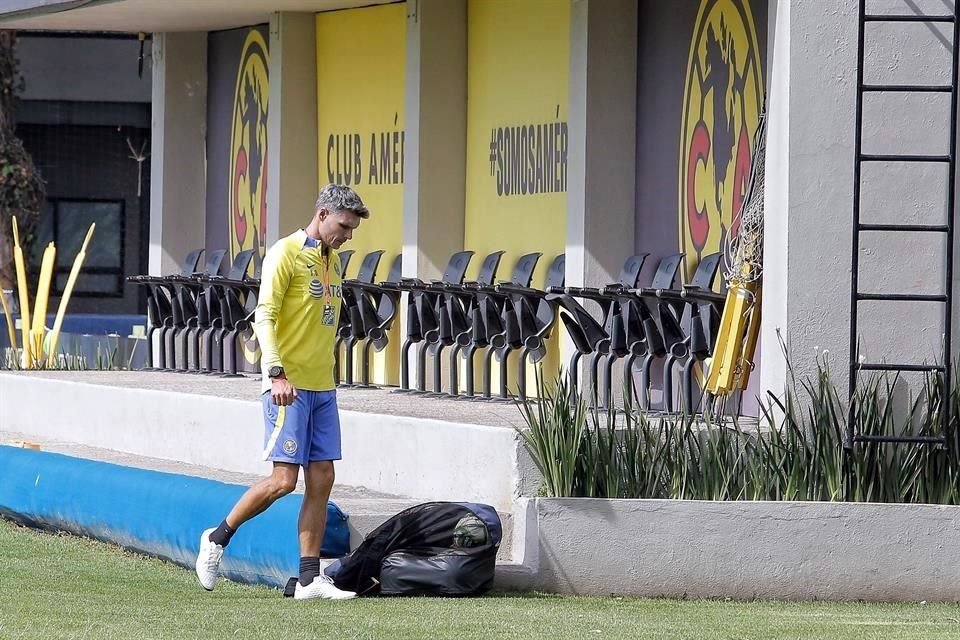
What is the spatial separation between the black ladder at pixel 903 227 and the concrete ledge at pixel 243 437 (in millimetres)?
1769

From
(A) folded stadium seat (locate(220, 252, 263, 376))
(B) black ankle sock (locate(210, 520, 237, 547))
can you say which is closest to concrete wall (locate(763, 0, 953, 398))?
(B) black ankle sock (locate(210, 520, 237, 547))

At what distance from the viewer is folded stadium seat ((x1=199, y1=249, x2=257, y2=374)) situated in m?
17.4

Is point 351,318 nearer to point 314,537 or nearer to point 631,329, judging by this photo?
point 631,329

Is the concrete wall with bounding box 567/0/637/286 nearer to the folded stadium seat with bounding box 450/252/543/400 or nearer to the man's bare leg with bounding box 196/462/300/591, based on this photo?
the folded stadium seat with bounding box 450/252/543/400

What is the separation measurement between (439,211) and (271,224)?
2487 millimetres

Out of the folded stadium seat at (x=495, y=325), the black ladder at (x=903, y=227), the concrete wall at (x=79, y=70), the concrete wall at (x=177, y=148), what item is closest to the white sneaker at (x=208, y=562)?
the black ladder at (x=903, y=227)

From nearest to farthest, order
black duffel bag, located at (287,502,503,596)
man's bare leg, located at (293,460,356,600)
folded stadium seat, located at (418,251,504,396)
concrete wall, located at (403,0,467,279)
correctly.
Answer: man's bare leg, located at (293,460,356,600) < black duffel bag, located at (287,502,503,596) < folded stadium seat, located at (418,251,504,396) < concrete wall, located at (403,0,467,279)

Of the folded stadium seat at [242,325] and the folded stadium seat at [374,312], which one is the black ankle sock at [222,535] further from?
the folded stadium seat at [242,325]

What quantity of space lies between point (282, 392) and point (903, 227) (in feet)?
10.8

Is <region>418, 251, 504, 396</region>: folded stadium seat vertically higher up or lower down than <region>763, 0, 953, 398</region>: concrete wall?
lower down

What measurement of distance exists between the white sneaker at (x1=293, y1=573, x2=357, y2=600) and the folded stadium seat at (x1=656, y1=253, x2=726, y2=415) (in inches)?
125

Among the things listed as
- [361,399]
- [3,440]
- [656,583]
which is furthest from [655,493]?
[3,440]

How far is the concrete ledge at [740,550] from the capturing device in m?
9.19

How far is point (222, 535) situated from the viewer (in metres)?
8.87
